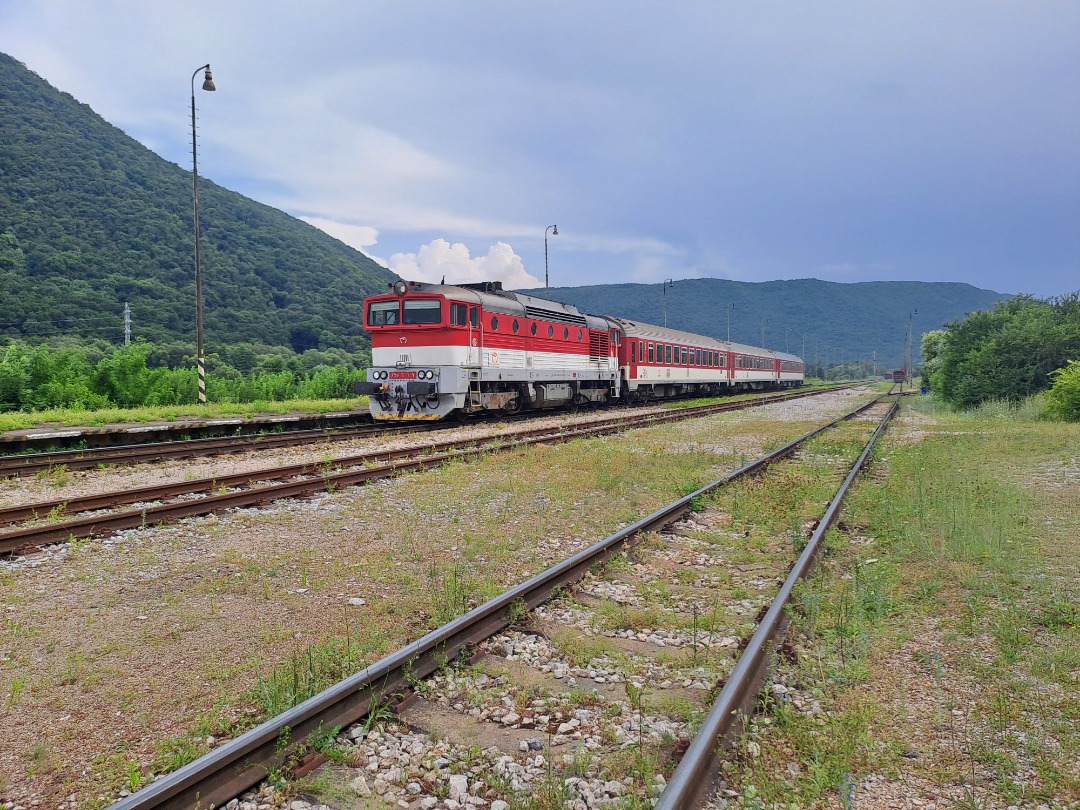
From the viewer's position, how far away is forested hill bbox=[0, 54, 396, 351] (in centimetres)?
5281

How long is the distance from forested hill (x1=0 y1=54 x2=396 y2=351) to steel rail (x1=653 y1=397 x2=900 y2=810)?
164 feet

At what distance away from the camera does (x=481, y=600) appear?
18.4 feet

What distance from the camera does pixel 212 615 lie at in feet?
17.5

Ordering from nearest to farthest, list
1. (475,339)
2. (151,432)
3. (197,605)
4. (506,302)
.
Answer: (197,605)
(151,432)
(475,339)
(506,302)

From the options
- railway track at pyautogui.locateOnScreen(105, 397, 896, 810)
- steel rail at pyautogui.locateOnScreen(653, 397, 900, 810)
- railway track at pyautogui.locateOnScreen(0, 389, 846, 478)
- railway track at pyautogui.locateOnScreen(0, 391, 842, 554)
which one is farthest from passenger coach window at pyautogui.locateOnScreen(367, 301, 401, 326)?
steel rail at pyautogui.locateOnScreen(653, 397, 900, 810)

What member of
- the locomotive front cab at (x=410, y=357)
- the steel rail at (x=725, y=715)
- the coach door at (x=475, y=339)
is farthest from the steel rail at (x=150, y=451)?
the steel rail at (x=725, y=715)

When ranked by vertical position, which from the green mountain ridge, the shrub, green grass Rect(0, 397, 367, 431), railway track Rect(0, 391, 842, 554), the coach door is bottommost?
railway track Rect(0, 391, 842, 554)

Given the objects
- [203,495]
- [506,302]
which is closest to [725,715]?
[203,495]

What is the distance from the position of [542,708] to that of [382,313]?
16.3 m

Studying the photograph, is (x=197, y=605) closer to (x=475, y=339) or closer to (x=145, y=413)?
(x=475, y=339)

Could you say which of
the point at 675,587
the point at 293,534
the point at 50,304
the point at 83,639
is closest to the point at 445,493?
the point at 293,534

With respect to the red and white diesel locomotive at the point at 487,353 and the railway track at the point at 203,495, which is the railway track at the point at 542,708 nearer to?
the railway track at the point at 203,495

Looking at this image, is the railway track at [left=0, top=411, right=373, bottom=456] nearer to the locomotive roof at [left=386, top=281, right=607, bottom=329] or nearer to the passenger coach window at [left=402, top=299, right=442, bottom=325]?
the passenger coach window at [left=402, top=299, right=442, bottom=325]

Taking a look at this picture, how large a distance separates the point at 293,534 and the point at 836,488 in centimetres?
826
